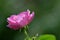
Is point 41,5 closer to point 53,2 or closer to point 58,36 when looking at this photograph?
point 53,2

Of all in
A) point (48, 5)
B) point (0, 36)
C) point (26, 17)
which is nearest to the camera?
point (26, 17)

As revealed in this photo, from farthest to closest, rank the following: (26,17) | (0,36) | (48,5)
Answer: (48,5) < (0,36) < (26,17)

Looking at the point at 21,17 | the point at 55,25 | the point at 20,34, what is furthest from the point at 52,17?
the point at 21,17

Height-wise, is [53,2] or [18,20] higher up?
[53,2]

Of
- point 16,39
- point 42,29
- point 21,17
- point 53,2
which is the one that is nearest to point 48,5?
point 53,2

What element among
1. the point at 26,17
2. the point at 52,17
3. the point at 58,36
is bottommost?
the point at 26,17

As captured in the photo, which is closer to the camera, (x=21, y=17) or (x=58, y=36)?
(x=21, y=17)
